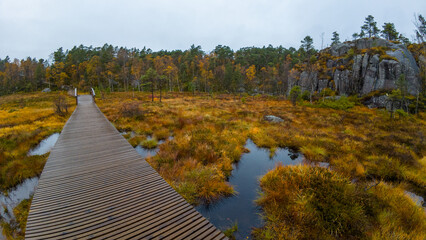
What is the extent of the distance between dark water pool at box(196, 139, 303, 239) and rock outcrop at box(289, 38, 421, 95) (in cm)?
3102

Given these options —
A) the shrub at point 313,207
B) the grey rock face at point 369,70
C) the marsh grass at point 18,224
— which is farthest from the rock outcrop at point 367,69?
the marsh grass at point 18,224

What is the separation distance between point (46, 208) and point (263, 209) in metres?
6.22

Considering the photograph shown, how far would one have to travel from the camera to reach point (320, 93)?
1436 inches

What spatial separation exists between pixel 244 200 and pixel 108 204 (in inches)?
176

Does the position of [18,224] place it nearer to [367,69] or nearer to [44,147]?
[44,147]

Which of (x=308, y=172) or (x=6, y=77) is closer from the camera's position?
(x=308, y=172)

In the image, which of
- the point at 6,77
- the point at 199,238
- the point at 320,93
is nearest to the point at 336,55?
the point at 320,93

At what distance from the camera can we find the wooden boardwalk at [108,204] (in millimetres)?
3664

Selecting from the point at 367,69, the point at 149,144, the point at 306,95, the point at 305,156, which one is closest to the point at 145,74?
the point at 306,95

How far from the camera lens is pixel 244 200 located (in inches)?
250

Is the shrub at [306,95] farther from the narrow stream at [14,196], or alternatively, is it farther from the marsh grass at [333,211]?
the narrow stream at [14,196]

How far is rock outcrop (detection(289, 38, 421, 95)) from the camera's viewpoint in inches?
1138

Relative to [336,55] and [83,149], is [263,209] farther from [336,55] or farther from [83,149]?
[336,55]

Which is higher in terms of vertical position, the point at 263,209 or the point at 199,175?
the point at 199,175
